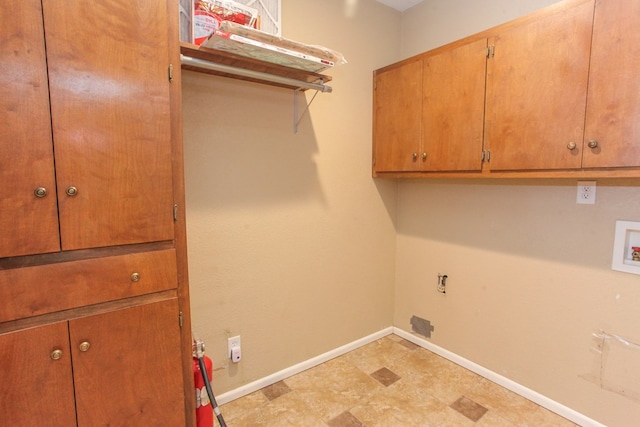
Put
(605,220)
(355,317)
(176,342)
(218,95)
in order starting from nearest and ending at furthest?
(176,342) < (605,220) < (218,95) < (355,317)

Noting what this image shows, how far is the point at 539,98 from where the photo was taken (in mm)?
1516

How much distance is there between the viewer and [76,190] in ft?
3.21

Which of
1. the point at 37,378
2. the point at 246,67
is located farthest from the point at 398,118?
the point at 37,378

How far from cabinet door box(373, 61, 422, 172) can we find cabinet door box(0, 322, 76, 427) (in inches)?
76.0

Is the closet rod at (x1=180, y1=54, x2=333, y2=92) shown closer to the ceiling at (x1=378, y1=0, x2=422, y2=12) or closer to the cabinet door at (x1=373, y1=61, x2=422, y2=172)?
the cabinet door at (x1=373, y1=61, x2=422, y2=172)

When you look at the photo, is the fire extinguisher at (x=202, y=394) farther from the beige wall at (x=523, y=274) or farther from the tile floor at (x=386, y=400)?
the beige wall at (x=523, y=274)

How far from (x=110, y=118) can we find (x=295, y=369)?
181 centimetres

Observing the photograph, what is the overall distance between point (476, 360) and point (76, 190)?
2377 mm

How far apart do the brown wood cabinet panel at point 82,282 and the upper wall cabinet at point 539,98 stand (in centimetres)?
161

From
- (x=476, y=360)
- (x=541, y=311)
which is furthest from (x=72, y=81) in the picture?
(x=476, y=360)

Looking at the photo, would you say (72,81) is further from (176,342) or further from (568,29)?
(568,29)

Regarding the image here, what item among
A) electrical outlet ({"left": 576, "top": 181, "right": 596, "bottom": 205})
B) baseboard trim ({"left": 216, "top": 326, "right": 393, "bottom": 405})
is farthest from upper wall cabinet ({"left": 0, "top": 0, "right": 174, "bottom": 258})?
electrical outlet ({"left": 576, "top": 181, "right": 596, "bottom": 205})

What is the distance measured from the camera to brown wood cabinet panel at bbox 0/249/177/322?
36.6 inches

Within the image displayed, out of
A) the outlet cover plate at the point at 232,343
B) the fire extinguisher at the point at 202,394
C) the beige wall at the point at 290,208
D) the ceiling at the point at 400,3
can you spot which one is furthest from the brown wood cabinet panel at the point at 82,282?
the ceiling at the point at 400,3
